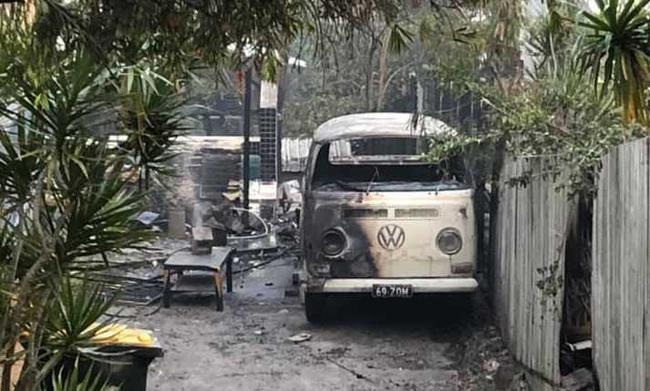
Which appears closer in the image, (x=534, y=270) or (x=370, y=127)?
(x=534, y=270)

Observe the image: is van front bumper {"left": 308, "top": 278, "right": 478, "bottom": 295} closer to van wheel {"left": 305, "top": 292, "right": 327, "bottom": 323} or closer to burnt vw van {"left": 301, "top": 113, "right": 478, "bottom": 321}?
burnt vw van {"left": 301, "top": 113, "right": 478, "bottom": 321}

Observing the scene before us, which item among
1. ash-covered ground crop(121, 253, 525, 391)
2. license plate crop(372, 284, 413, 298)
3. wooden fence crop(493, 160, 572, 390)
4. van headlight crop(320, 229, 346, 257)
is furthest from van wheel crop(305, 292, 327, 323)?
wooden fence crop(493, 160, 572, 390)

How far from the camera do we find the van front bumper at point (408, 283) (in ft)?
31.0

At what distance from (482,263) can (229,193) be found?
9.34 metres

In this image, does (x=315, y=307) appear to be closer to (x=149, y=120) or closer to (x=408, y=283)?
(x=408, y=283)

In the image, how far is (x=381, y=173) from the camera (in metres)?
11.0

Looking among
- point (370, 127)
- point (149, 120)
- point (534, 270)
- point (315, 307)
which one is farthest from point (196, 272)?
point (149, 120)

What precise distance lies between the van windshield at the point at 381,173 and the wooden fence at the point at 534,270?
1.58 m

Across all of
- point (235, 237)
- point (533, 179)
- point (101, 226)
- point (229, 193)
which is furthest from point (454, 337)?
point (229, 193)

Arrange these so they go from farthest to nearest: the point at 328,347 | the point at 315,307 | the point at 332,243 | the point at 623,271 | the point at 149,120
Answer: the point at 315,307
the point at 332,243
the point at 328,347
the point at 149,120
the point at 623,271

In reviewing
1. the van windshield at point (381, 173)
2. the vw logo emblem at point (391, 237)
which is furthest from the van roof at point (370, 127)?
the vw logo emblem at point (391, 237)

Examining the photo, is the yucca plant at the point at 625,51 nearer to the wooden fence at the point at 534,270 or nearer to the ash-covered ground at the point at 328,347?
the wooden fence at the point at 534,270

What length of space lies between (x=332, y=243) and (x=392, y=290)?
2.57 feet

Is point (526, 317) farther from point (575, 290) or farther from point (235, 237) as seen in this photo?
point (235, 237)
